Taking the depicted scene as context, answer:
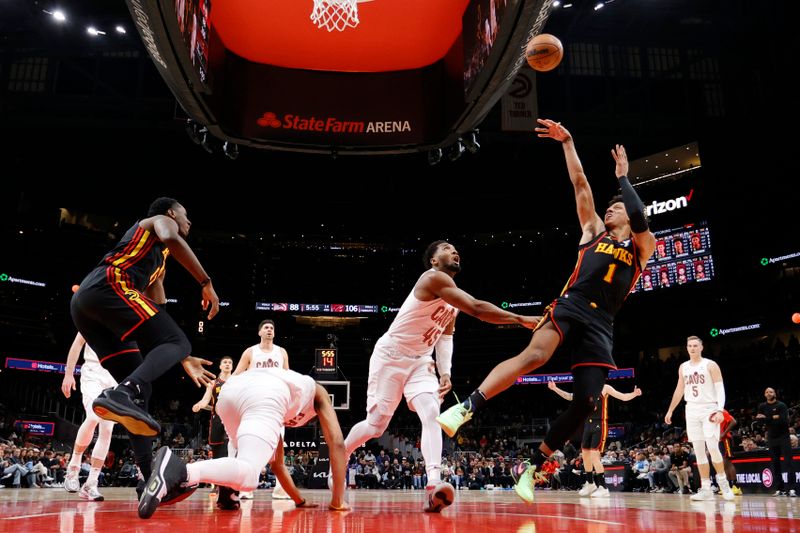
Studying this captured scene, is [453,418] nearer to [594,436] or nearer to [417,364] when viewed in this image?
[417,364]

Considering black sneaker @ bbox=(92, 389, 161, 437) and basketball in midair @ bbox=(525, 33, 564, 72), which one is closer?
black sneaker @ bbox=(92, 389, 161, 437)

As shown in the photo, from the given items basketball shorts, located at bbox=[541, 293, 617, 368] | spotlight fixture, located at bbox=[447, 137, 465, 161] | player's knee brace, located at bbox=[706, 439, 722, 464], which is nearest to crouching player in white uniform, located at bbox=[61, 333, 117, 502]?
basketball shorts, located at bbox=[541, 293, 617, 368]

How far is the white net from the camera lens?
7934mm

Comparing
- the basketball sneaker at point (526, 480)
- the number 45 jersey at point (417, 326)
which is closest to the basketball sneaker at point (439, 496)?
the basketball sneaker at point (526, 480)

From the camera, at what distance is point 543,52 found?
6.70m

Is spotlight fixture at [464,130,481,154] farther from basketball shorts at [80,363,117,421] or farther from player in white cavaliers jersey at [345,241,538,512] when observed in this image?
basketball shorts at [80,363,117,421]

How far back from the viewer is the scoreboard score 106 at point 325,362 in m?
19.0

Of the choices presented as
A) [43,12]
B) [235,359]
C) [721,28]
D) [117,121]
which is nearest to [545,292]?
[721,28]

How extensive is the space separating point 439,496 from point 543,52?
14.9 feet

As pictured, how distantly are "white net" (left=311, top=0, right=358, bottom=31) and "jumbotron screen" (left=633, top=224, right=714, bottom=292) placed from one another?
→ 17.8 meters

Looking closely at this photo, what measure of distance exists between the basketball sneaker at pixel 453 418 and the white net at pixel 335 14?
5622mm

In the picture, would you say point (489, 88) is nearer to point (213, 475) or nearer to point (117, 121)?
point (213, 475)

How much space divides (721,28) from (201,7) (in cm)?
1956

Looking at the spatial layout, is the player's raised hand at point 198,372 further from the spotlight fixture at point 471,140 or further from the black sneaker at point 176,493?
the spotlight fixture at point 471,140
